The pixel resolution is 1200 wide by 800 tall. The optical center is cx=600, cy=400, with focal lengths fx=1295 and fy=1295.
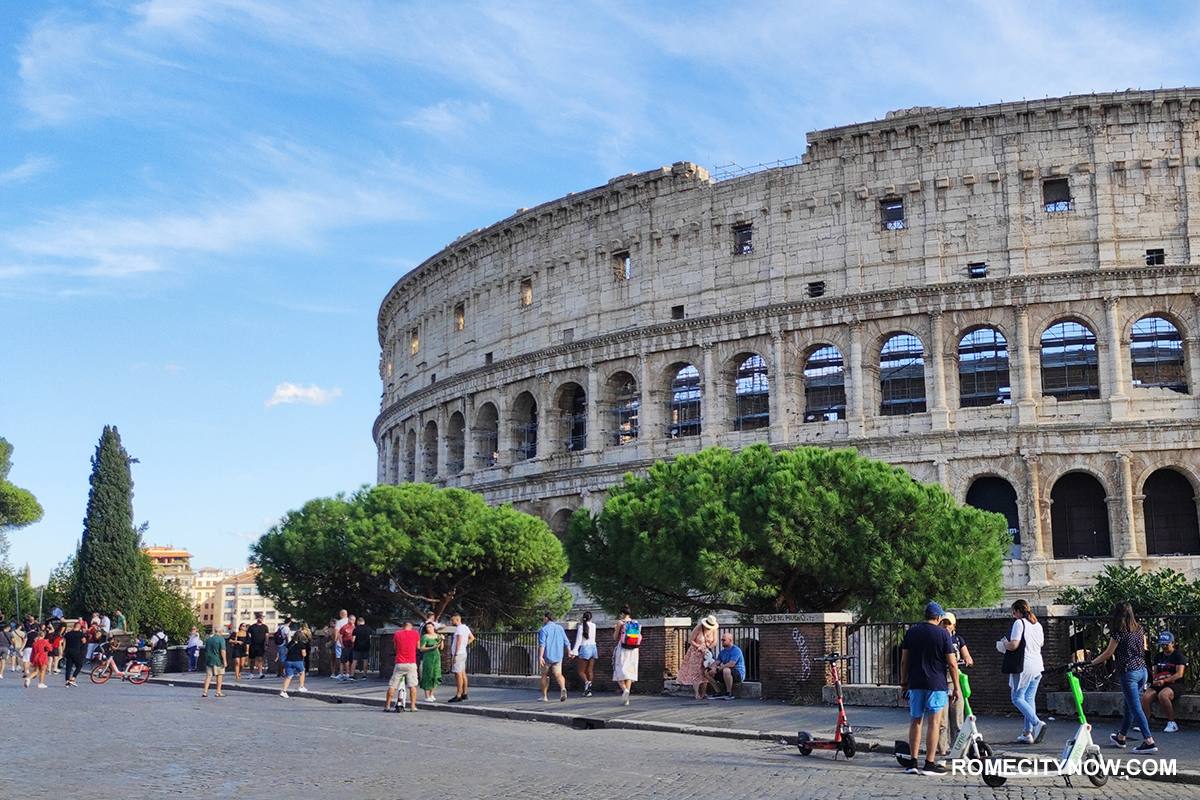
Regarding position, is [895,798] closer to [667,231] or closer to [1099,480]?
[1099,480]

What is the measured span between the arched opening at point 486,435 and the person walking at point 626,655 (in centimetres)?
2946

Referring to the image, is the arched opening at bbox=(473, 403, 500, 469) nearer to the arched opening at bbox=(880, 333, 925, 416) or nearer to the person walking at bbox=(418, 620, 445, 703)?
the arched opening at bbox=(880, 333, 925, 416)

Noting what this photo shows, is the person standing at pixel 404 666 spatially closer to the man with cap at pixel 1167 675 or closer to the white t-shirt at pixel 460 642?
the white t-shirt at pixel 460 642

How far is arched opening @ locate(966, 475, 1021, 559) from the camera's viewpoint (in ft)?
Answer: 125

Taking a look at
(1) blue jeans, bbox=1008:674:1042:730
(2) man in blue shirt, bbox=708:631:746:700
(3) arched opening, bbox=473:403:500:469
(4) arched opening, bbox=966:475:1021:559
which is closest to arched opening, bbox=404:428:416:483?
(3) arched opening, bbox=473:403:500:469

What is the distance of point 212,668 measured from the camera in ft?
81.6

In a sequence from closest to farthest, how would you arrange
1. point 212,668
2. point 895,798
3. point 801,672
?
point 895,798 < point 801,672 < point 212,668

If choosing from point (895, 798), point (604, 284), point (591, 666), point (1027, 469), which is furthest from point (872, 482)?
point (604, 284)

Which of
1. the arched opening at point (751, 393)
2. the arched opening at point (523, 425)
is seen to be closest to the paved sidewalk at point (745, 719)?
the arched opening at point (751, 393)

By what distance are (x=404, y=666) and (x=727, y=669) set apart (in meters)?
5.03

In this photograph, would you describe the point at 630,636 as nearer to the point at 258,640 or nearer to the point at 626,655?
the point at 626,655

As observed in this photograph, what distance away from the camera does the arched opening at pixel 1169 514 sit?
3694 cm

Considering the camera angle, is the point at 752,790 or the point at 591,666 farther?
the point at 591,666

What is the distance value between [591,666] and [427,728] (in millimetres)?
5733
